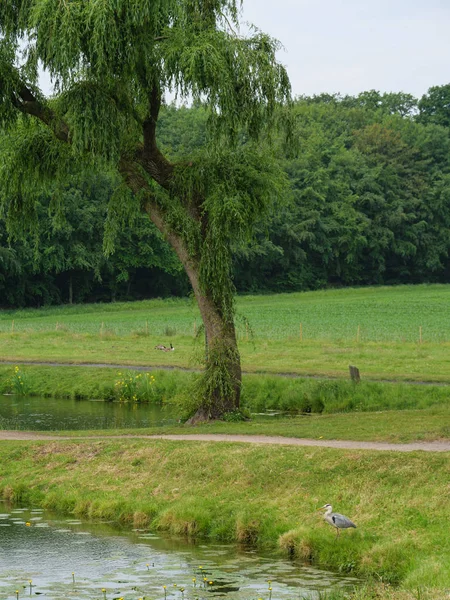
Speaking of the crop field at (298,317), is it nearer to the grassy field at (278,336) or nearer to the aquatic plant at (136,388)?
the grassy field at (278,336)

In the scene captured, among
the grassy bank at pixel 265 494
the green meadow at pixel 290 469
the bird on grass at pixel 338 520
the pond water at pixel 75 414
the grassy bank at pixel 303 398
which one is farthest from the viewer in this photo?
the pond water at pixel 75 414

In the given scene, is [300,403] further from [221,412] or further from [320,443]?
[320,443]

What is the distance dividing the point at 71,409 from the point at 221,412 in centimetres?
913

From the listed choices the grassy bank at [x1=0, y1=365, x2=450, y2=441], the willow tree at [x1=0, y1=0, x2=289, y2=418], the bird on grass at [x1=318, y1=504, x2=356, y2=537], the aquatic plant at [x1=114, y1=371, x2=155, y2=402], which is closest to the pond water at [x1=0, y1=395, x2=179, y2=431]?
the aquatic plant at [x1=114, y1=371, x2=155, y2=402]

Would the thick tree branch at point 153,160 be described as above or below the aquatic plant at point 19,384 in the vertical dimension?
above

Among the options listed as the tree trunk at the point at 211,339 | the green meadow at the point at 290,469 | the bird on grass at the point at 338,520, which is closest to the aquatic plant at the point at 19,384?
the green meadow at the point at 290,469

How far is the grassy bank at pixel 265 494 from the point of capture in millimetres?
15539

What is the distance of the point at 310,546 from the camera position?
16188 mm

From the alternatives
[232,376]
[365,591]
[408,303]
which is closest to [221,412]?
[232,376]

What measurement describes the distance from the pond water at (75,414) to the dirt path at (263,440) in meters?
3.64

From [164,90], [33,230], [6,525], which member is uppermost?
[164,90]

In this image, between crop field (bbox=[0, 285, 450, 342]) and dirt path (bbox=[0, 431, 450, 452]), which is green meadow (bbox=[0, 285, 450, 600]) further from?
crop field (bbox=[0, 285, 450, 342])

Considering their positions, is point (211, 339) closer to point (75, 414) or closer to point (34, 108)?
point (34, 108)

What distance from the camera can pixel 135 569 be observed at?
598 inches
